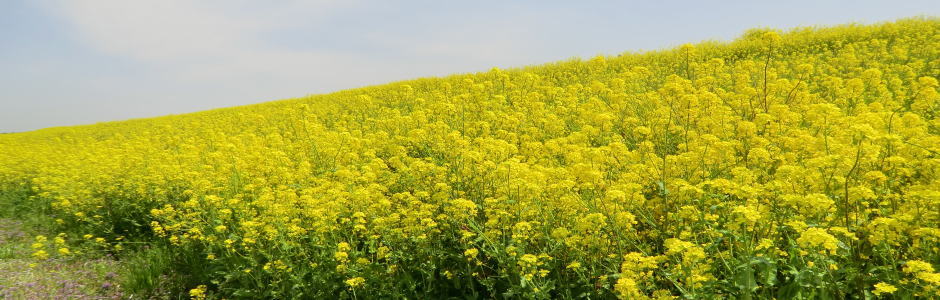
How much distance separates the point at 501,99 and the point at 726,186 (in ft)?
18.5

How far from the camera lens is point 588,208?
3736 mm

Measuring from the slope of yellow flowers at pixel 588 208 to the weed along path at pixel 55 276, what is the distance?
2.70 feet

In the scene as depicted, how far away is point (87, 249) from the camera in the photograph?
6.25m

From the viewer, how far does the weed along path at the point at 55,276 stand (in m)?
5.23

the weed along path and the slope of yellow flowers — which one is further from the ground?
the slope of yellow flowers

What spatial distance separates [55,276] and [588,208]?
6686 millimetres

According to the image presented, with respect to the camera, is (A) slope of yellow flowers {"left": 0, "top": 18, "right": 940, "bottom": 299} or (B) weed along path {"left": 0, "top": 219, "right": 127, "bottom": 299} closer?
(A) slope of yellow flowers {"left": 0, "top": 18, "right": 940, "bottom": 299}

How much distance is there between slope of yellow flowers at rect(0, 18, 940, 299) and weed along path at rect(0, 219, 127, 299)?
822 mm

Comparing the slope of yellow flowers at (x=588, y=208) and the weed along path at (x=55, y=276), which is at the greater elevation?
the slope of yellow flowers at (x=588, y=208)

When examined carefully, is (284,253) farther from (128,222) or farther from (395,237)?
(128,222)

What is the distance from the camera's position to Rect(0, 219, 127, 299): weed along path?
5227 millimetres

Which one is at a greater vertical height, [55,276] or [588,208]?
[588,208]

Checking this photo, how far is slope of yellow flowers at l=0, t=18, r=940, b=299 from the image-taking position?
279 centimetres

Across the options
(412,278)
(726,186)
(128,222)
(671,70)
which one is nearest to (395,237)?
(412,278)
